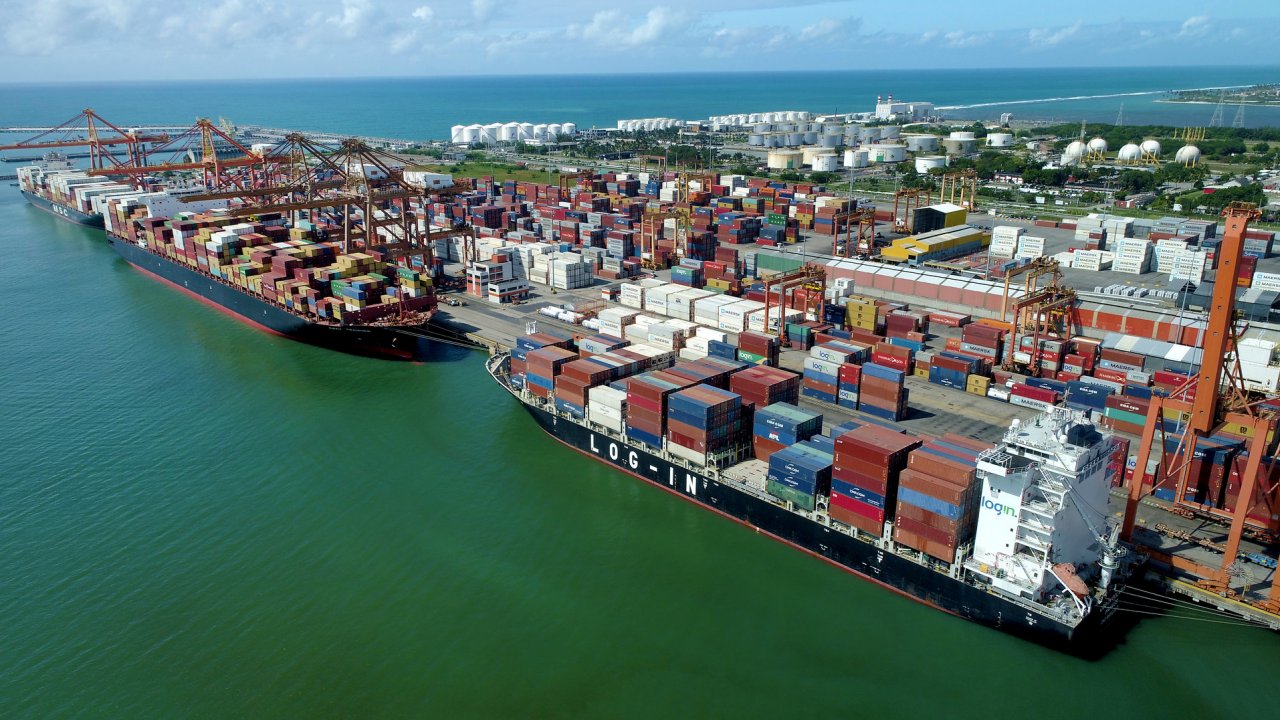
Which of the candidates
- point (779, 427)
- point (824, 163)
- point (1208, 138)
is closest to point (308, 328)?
point (779, 427)

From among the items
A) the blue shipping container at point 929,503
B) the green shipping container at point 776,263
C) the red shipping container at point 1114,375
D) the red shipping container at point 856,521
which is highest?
the green shipping container at point 776,263

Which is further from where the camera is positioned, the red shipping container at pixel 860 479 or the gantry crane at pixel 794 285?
the gantry crane at pixel 794 285

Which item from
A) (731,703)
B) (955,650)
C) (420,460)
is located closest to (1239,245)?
(955,650)

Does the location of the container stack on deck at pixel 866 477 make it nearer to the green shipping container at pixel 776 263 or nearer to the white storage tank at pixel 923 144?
the green shipping container at pixel 776 263

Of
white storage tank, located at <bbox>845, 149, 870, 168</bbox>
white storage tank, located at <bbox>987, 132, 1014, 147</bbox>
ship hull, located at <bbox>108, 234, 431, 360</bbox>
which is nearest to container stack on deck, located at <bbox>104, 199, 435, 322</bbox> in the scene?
ship hull, located at <bbox>108, 234, 431, 360</bbox>

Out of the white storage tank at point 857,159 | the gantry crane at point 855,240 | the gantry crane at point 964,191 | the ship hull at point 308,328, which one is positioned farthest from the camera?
the white storage tank at point 857,159

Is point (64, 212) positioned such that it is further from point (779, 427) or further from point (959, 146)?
point (959, 146)

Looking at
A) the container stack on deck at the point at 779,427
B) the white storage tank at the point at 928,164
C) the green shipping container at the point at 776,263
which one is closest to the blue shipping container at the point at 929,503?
the container stack on deck at the point at 779,427

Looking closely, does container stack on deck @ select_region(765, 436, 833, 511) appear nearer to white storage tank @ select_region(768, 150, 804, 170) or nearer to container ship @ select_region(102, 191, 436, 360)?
container ship @ select_region(102, 191, 436, 360)
